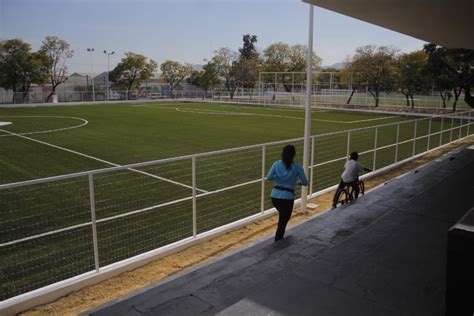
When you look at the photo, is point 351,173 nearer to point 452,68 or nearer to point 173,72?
point 452,68

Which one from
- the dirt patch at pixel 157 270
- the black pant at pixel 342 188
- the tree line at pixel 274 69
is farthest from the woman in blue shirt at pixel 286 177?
the tree line at pixel 274 69

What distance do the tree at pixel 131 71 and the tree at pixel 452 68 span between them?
3911 centimetres

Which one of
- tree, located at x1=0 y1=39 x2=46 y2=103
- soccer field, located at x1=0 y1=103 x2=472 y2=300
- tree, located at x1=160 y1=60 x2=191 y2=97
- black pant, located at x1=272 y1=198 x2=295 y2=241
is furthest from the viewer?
tree, located at x1=160 y1=60 x2=191 y2=97

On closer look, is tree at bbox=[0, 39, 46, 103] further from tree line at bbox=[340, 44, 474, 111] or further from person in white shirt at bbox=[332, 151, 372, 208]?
person in white shirt at bbox=[332, 151, 372, 208]

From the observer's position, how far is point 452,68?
3159 cm

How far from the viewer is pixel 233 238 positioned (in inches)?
275

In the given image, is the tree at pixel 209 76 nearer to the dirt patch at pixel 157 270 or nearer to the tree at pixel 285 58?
the tree at pixel 285 58

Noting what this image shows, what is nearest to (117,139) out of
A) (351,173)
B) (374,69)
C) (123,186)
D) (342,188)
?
(123,186)

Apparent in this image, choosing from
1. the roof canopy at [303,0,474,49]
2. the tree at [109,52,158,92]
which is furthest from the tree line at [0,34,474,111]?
the roof canopy at [303,0,474,49]

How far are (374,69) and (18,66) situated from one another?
126ft

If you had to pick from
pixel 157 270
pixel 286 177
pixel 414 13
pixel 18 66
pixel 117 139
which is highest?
pixel 18 66

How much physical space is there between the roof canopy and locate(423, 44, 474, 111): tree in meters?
22.3

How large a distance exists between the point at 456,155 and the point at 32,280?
40.4ft

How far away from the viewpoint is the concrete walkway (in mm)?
4035
